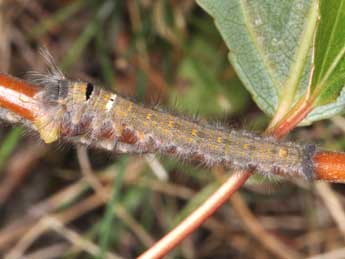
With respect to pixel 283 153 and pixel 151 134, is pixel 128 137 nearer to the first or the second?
pixel 151 134

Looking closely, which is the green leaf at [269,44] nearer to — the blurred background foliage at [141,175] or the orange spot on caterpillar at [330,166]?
the orange spot on caterpillar at [330,166]

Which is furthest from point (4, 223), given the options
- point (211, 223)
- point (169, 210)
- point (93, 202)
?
point (211, 223)

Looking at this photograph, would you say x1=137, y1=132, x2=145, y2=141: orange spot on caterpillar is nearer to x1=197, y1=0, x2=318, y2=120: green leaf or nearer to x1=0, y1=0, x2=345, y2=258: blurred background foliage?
x1=197, y1=0, x2=318, y2=120: green leaf

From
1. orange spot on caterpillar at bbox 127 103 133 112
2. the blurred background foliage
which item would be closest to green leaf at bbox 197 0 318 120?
orange spot on caterpillar at bbox 127 103 133 112

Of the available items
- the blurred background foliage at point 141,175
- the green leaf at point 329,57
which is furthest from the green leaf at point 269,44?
the blurred background foliage at point 141,175

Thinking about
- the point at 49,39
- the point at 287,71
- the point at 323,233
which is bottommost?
the point at 323,233

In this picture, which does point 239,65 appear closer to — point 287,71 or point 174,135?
point 287,71

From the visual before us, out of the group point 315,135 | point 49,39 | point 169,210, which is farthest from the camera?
point 49,39
